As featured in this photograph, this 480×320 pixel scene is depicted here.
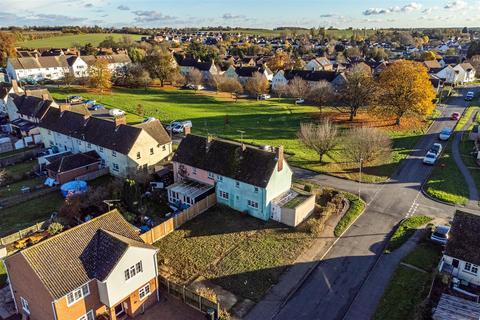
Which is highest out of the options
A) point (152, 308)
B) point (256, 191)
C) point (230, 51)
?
point (230, 51)

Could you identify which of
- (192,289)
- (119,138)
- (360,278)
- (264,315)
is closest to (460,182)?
(360,278)

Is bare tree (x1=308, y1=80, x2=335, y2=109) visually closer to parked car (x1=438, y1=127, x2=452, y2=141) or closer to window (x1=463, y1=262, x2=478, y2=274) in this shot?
parked car (x1=438, y1=127, x2=452, y2=141)

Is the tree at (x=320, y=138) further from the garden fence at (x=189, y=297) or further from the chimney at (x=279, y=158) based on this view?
the garden fence at (x=189, y=297)

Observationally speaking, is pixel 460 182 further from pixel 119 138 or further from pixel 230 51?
pixel 230 51

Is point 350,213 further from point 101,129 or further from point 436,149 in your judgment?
point 101,129

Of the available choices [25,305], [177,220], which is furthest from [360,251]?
[25,305]

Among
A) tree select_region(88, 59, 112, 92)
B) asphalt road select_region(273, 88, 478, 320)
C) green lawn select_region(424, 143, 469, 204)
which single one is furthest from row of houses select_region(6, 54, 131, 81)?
green lawn select_region(424, 143, 469, 204)

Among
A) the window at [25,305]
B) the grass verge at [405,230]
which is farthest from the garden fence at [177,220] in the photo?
the grass verge at [405,230]
